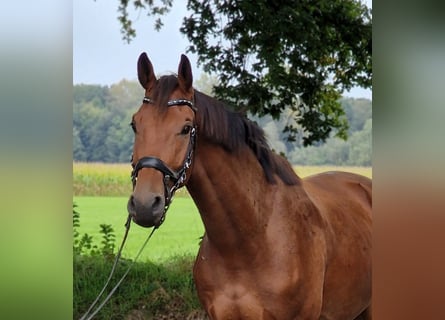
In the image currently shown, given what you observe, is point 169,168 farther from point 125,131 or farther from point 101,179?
point 125,131

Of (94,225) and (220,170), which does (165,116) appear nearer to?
(220,170)

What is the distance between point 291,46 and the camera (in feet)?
14.5

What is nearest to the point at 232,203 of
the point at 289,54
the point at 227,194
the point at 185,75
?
the point at 227,194

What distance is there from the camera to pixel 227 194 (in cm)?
264

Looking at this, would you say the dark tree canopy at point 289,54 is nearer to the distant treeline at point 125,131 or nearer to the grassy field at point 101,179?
the distant treeline at point 125,131

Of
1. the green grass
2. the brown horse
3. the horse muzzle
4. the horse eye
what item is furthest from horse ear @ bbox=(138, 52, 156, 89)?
the green grass

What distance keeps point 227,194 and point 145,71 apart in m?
0.59

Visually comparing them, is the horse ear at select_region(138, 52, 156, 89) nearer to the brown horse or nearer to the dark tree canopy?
the brown horse

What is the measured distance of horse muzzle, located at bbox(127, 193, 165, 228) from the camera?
2240mm
